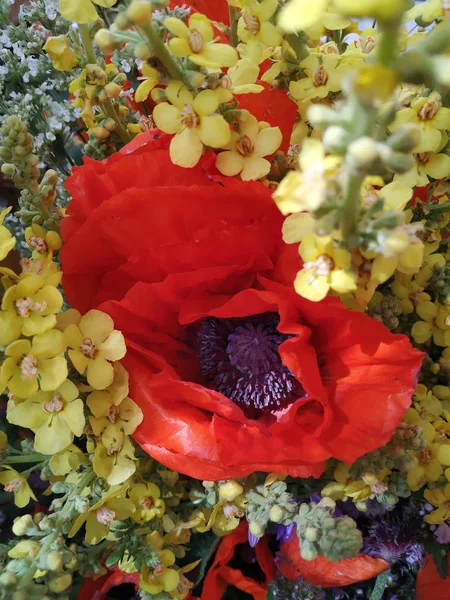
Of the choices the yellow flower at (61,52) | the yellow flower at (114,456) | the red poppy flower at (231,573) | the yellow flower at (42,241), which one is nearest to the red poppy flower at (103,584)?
the red poppy flower at (231,573)

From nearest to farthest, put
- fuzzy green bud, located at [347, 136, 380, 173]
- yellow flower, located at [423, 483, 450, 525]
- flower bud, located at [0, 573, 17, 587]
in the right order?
fuzzy green bud, located at [347, 136, 380, 173]
flower bud, located at [0, 573, 17, 587]
yellow flower, located at [423, 483, 450, 525]

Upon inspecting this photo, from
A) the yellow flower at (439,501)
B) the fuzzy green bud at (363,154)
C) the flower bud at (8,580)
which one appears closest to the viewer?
the fuzzy green bud at (363,154)

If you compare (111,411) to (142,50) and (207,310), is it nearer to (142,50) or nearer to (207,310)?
(207,310)

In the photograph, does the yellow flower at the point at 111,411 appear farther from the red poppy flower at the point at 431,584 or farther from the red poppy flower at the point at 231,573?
the red poppy flower at the point at 431,584

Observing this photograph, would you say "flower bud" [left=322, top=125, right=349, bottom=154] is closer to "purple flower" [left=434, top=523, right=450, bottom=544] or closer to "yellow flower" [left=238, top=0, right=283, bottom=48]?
"yellow flower" [left=238, top=0, right=283, bottom=48]

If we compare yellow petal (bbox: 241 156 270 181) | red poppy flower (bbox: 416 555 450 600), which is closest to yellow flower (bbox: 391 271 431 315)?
yellow petal (bbox: 241 156 270 181)

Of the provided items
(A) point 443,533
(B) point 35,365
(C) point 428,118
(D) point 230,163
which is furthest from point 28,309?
(A) point 443,533

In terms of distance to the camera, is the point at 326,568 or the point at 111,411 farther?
the point at 326,568
